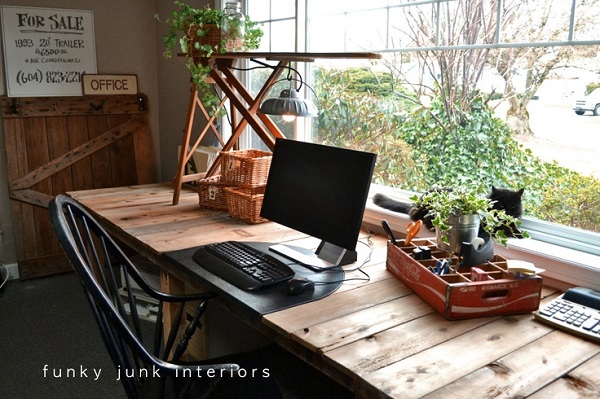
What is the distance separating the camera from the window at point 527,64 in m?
1.76

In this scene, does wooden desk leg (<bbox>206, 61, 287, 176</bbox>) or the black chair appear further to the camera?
Answer: wooden desk leg (<bbox>206, 61, 287, 176</bbox>)

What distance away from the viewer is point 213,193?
262cm

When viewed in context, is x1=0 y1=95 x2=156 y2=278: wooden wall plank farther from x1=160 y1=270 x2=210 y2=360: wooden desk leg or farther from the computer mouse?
the computer mouse

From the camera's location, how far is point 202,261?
1.88 metres

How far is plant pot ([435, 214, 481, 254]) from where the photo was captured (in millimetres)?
1714

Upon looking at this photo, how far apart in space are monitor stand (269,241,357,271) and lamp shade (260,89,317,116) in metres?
0.58

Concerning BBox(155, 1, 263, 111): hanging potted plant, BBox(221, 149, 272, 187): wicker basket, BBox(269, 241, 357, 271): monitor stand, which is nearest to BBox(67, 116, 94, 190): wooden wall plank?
BBox(155, 1, 263, 111): hanging potted plant

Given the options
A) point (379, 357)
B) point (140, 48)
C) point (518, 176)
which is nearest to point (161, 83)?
point (140, 48)

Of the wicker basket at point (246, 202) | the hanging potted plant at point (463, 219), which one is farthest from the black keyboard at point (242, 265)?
the hanging potted plant at point (463, 219)

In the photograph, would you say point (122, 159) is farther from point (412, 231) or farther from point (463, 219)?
point (463, 219)

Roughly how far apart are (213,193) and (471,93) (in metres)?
1.25

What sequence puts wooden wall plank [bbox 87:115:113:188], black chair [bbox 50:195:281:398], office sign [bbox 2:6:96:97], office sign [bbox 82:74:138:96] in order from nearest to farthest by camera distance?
1. black chair [bbox 50:195:281:398]
2. office sign [bbox 2:6:96:97]
3. office sign [bbox 82:74:138:96]
4. wooden wall plank [bbox 87:115:113:188]

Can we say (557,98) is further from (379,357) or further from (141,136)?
(141,136)

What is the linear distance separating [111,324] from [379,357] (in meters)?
0.69
